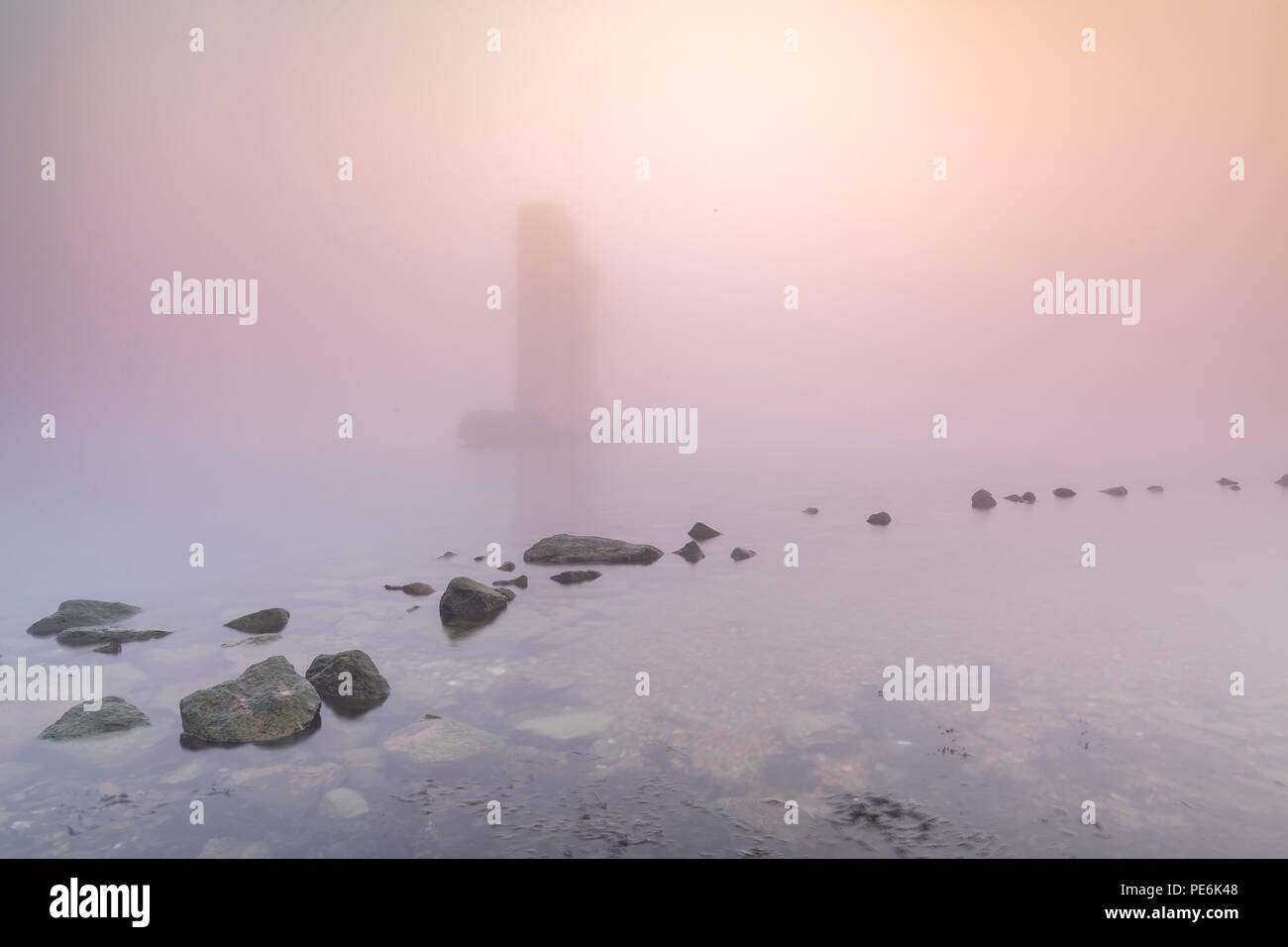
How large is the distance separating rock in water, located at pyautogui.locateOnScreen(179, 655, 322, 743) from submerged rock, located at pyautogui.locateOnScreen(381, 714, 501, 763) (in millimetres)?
1843

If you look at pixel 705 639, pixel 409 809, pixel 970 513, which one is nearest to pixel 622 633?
pixel 705 639

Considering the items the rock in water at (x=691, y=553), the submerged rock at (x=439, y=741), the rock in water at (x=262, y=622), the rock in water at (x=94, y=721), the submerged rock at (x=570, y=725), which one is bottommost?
the submerged rock at (x=570, y=725)

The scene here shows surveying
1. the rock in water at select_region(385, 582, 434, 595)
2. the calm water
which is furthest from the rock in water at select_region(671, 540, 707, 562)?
the rock in water at select_region(385, 582, 434, 595)

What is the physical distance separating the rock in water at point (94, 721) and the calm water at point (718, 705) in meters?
0.31

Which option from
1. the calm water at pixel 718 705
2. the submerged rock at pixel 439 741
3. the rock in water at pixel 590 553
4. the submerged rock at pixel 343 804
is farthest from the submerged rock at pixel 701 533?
the submerged rock at pixel 343 804

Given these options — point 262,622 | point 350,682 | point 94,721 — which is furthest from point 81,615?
point 350,682

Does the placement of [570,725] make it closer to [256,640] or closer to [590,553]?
[256,640]

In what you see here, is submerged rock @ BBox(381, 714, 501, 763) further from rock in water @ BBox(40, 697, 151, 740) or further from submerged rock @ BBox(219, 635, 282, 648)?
submerged rock @ BBox(219, 635, 282, 648)

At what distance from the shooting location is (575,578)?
26547 mm

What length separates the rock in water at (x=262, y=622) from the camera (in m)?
20.4

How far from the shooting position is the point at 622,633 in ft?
66.4

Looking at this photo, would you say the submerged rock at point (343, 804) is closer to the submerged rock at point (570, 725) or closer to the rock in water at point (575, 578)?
the submerged rock at point (570, 725)

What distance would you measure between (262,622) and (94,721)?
6.99m

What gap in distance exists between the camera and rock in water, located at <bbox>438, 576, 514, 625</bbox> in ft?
70.1
